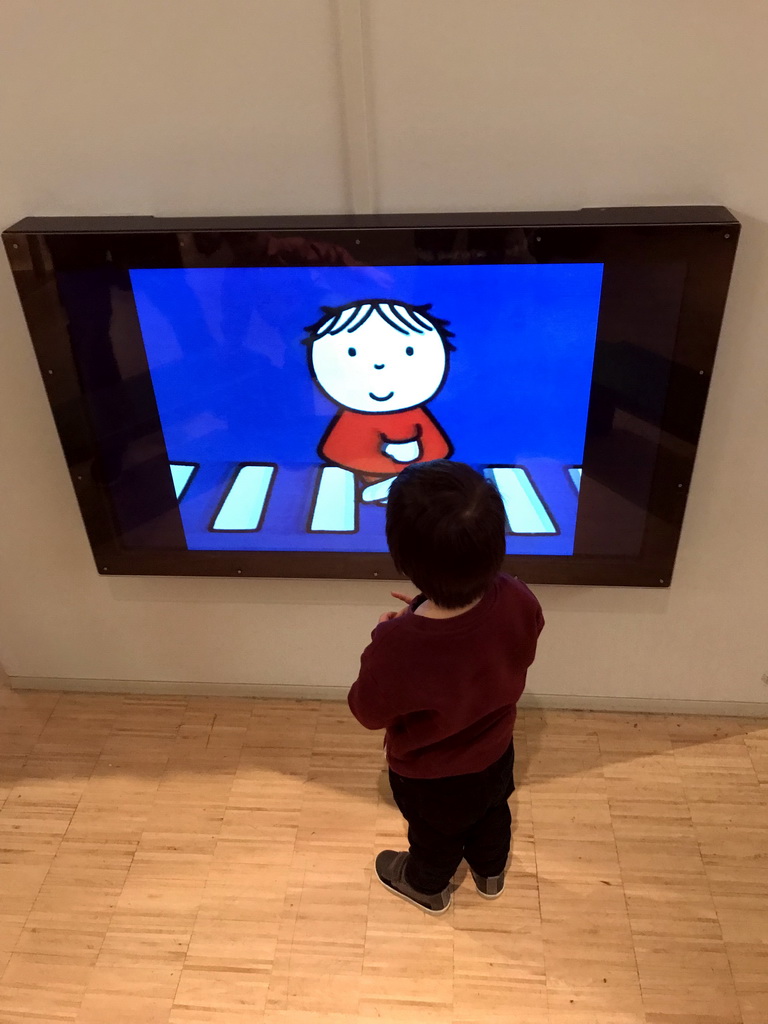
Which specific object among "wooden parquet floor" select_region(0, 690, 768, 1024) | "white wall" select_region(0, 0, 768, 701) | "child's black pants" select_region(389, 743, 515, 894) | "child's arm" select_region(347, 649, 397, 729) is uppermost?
"white wall" select_region(0, 0, 768, 701)

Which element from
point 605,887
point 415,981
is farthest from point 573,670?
point 415,981

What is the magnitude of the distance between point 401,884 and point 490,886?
18 cm

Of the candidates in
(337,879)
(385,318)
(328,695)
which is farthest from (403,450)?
(337,879)

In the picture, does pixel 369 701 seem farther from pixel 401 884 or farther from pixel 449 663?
pixel 401 884

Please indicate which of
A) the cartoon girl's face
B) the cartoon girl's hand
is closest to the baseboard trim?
the cartoon girl's hand

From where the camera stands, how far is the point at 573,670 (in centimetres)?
198

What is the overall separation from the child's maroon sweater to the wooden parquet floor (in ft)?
1.74

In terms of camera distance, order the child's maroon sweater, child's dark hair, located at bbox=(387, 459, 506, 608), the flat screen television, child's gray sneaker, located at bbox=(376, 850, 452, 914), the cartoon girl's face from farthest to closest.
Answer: child's gray sneaker, located at bbox=(376, 850, 452, 914) < the cartoon girl's face < the flat screen television < the child's maroon sweater < child's dark hair, located at bbox=(387, 459, 506, 608)

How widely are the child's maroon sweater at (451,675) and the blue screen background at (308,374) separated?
0.40 metres

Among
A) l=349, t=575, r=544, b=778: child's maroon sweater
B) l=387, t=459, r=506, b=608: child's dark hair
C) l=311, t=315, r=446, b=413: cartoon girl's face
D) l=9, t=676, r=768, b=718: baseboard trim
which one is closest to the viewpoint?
l=387, t=459, r=506, b=608: child's dark hair

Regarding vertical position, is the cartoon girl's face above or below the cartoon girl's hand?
above

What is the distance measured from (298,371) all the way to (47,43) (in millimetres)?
670

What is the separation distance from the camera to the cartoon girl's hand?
1.59 m

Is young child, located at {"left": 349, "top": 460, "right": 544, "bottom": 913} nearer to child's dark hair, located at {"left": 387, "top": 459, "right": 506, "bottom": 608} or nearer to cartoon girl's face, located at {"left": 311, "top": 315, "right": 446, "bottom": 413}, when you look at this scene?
child's dark hair, located at {"left": 387, "top": 459, "right": 506, "bottom": 608}
